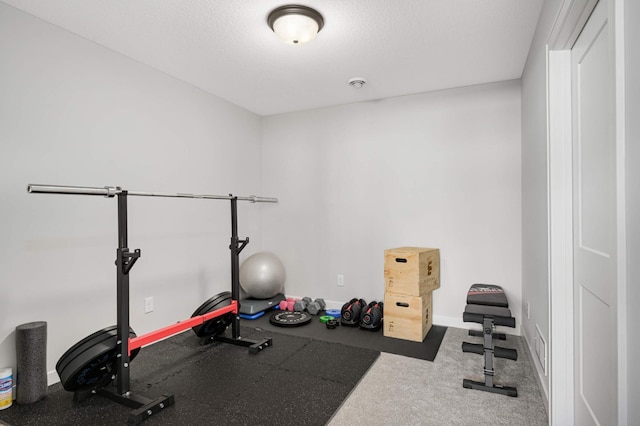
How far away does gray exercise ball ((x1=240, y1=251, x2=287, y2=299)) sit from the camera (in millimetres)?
3722

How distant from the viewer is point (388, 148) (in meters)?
3.69

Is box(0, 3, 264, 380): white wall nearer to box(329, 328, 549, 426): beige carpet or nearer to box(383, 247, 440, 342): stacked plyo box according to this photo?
box(383, 247, 440, 342): stacked plyo box

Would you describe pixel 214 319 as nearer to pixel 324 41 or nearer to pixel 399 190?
pixel 399 190

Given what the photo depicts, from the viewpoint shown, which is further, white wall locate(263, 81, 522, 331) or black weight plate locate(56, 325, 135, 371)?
white wall locate(263, 81, 522, 331)

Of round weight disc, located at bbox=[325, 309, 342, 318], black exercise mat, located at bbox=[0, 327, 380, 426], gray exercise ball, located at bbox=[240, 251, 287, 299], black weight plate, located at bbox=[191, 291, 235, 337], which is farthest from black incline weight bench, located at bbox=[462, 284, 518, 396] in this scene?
Result: gray exercise ball, located at bbox=[240, 251, 287, 299]

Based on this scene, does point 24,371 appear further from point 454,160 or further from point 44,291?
point 454,160

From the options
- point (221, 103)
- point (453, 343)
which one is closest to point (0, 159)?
point (221, 103)

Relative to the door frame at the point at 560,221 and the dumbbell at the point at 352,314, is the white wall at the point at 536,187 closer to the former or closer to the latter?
the door frame at the point at 560,221

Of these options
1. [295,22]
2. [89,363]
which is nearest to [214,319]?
[89,363]

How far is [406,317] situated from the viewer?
9.88 ft

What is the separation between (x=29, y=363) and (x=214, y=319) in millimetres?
1183

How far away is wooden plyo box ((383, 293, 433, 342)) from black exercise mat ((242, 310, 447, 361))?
0.06 meters

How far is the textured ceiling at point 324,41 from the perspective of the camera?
211 centimetres

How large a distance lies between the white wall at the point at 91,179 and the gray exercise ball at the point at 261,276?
11.9 inches
